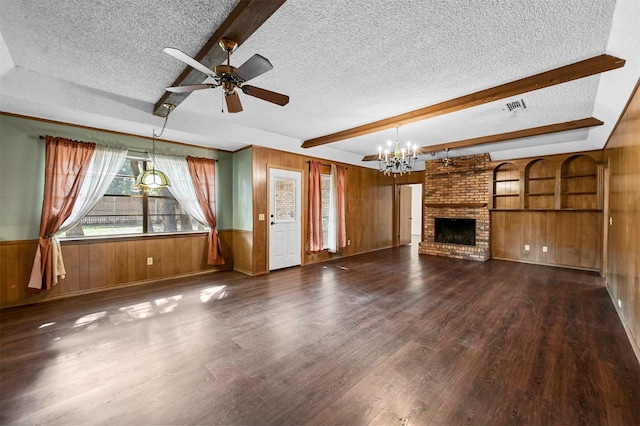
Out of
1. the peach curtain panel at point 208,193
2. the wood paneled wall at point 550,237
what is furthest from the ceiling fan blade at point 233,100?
the wood paneled wall at point 550,237

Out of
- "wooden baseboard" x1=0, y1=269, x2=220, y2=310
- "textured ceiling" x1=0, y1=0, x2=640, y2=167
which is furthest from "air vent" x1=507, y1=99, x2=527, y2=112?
"wooden baseboard" x1=0, y1=269, x2=220, y2=310

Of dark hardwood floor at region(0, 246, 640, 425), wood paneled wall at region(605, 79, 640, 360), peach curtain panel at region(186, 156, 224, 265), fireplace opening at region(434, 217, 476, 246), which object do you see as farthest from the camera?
fireplace opening at region(434, 217, 476, 246)

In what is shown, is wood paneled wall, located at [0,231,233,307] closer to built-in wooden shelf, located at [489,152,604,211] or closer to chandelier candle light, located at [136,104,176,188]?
chandelier candle light, located at [136,104,176,188]

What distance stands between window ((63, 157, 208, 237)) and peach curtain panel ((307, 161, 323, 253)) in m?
2.59

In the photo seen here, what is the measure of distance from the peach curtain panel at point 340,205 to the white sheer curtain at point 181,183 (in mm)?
3022

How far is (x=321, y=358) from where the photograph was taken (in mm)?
2326

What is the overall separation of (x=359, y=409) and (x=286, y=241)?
13.5 ft

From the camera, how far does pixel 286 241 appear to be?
569cm

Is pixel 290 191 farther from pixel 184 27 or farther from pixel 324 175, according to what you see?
pixel 184 27

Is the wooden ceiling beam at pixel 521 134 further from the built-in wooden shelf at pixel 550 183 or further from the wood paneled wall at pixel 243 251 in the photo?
the wood paneled wall at pixel 243 251

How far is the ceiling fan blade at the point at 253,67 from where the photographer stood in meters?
1.88

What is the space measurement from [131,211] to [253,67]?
393 cm

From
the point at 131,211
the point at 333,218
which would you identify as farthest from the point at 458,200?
the point at 131,211

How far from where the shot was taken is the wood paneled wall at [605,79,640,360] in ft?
8.11
